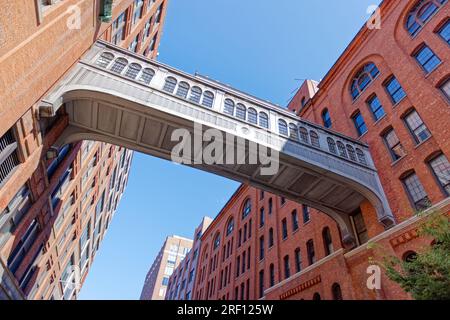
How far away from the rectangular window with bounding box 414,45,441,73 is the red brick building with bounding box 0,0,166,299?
17877 millimetres

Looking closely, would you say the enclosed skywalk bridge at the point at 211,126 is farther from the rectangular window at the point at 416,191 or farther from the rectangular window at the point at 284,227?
the rectangular window at the point at 284,227

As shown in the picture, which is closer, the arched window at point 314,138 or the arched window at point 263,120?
the arched window at point 263,120

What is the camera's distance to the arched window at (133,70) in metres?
14.3

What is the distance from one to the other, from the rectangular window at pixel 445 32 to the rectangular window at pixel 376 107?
4.90 m

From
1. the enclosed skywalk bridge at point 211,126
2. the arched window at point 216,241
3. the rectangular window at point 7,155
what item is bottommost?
the rectangular window at point 7,155

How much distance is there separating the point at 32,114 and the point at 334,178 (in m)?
14.9

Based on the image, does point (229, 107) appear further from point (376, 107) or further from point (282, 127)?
point (376, 107)

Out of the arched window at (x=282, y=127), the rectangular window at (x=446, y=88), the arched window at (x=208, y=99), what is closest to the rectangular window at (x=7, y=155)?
the arched window at (x=208, y=99)

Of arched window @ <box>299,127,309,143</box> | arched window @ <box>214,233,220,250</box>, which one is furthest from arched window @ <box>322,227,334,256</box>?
arched window @ <box>214,233,220,250</box>

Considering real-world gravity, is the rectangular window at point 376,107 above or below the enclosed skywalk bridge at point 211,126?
above

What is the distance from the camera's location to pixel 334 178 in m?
16.5

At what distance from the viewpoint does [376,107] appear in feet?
65.9
